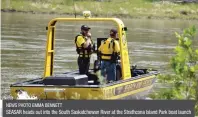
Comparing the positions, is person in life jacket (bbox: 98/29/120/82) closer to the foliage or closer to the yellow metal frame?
the yellow metal frame

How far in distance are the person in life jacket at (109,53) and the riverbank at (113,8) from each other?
5448 cm

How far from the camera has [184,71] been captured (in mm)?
6707

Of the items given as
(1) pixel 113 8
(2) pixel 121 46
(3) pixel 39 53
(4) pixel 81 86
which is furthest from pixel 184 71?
(1) pixel 113 8

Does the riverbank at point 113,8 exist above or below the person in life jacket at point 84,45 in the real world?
below

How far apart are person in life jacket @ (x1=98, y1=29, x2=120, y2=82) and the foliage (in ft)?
20.6

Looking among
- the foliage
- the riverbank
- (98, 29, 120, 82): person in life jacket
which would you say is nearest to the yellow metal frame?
(98, 29, 120, 82): person in life jacket

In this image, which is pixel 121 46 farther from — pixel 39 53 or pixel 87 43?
pixel 39 53

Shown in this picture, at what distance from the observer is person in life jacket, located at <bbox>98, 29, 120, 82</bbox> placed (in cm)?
1314

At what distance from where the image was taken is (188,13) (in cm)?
8619

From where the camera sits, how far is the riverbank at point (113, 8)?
73.1 meters

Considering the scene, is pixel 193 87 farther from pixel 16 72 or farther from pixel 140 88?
pixel 16 72

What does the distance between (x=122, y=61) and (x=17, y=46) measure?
60.0ft

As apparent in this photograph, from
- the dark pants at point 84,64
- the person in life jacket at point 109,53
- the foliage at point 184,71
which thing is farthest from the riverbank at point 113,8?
the foliage at point 184,71

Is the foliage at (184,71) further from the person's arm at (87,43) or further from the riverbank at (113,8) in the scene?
the riverbank at (113,8)
